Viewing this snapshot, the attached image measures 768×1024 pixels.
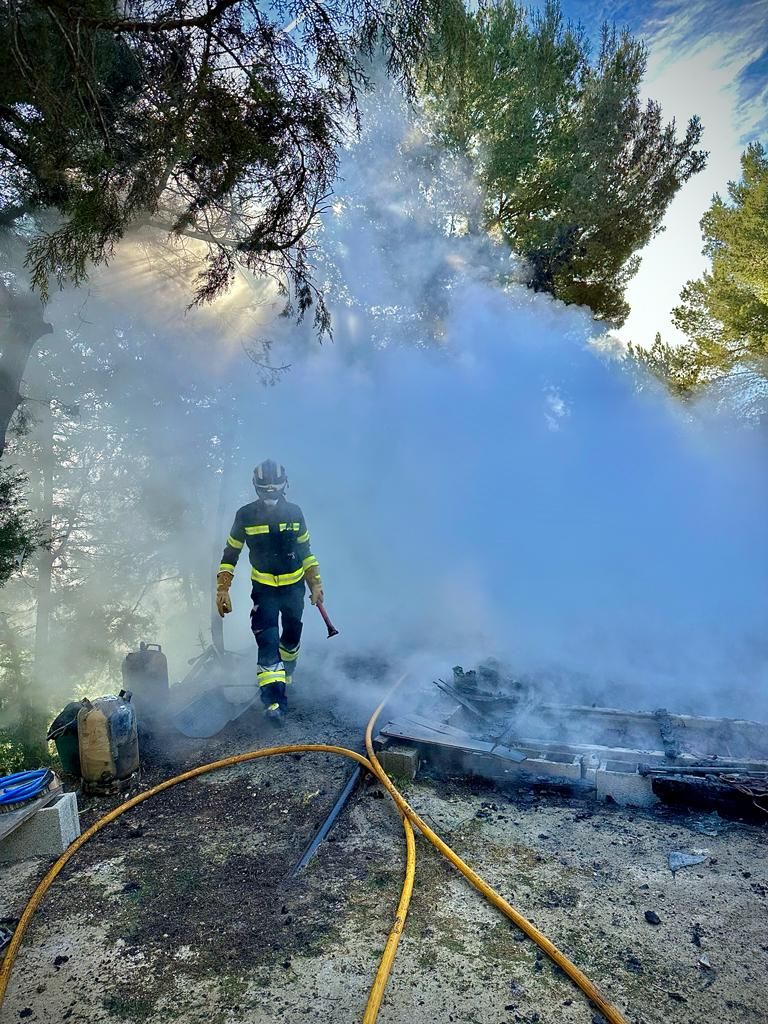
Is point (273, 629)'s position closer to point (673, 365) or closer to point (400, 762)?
point (400, 762)

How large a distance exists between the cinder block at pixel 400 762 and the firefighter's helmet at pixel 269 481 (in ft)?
8.64

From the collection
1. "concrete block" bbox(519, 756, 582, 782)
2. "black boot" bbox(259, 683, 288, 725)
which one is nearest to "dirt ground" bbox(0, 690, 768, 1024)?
"concrete block" bbox(519, 756, 582, 782)

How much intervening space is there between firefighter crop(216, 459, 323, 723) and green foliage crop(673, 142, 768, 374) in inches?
472

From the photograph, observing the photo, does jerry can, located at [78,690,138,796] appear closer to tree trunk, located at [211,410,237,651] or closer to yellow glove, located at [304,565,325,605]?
yellow glove, located at [304,565,325,605]

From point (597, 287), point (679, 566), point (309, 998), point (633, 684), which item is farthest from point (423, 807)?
point (597, 287)

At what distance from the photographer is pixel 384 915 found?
2.82 metres

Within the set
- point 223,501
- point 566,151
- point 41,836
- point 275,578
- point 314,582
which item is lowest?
point 41,836

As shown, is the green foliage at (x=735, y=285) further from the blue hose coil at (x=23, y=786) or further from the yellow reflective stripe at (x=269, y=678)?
the blue hose coil at (x=23, y=786)

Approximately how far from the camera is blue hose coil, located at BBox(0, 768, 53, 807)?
338cm

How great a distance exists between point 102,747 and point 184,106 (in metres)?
4.18

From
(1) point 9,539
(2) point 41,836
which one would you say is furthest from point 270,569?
(2) point 41,836

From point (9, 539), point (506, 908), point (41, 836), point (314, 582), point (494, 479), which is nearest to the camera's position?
point (506, 908)

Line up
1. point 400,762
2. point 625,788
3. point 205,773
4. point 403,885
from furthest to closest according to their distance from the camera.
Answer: point 205,773 < point 400,762 < point 625,788 < point 403,885

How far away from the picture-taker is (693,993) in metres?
2.29
